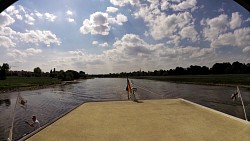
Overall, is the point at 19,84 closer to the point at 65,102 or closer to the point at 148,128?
the point at 65,102

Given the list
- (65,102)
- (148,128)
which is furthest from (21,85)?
(148,128)

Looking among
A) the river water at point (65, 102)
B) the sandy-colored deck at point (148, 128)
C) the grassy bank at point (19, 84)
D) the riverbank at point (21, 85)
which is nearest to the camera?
the sandy-colored deck at point (148, 128)

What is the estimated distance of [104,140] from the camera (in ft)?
30.2

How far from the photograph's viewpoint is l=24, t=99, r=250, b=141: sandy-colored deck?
952 centimetres

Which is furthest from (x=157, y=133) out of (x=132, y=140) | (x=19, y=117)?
(x=19, y=117)

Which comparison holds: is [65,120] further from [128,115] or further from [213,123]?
[213,123]

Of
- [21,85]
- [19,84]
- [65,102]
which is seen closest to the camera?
[65,102]

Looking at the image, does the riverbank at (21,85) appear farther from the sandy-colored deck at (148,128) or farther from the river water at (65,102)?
the sandy-colored deck at (148,128)

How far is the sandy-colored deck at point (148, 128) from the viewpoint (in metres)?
9.52

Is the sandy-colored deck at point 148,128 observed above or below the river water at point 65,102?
above

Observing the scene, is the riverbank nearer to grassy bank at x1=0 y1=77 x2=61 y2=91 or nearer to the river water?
grassy bank at x1=0 y1=77 x2=61 y2=91

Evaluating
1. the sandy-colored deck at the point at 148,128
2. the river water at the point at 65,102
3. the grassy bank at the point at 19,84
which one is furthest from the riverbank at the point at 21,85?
the sandy-colored deck at the point at 148,128

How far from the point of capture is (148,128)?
11.0 meters

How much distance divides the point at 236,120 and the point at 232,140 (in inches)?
156
